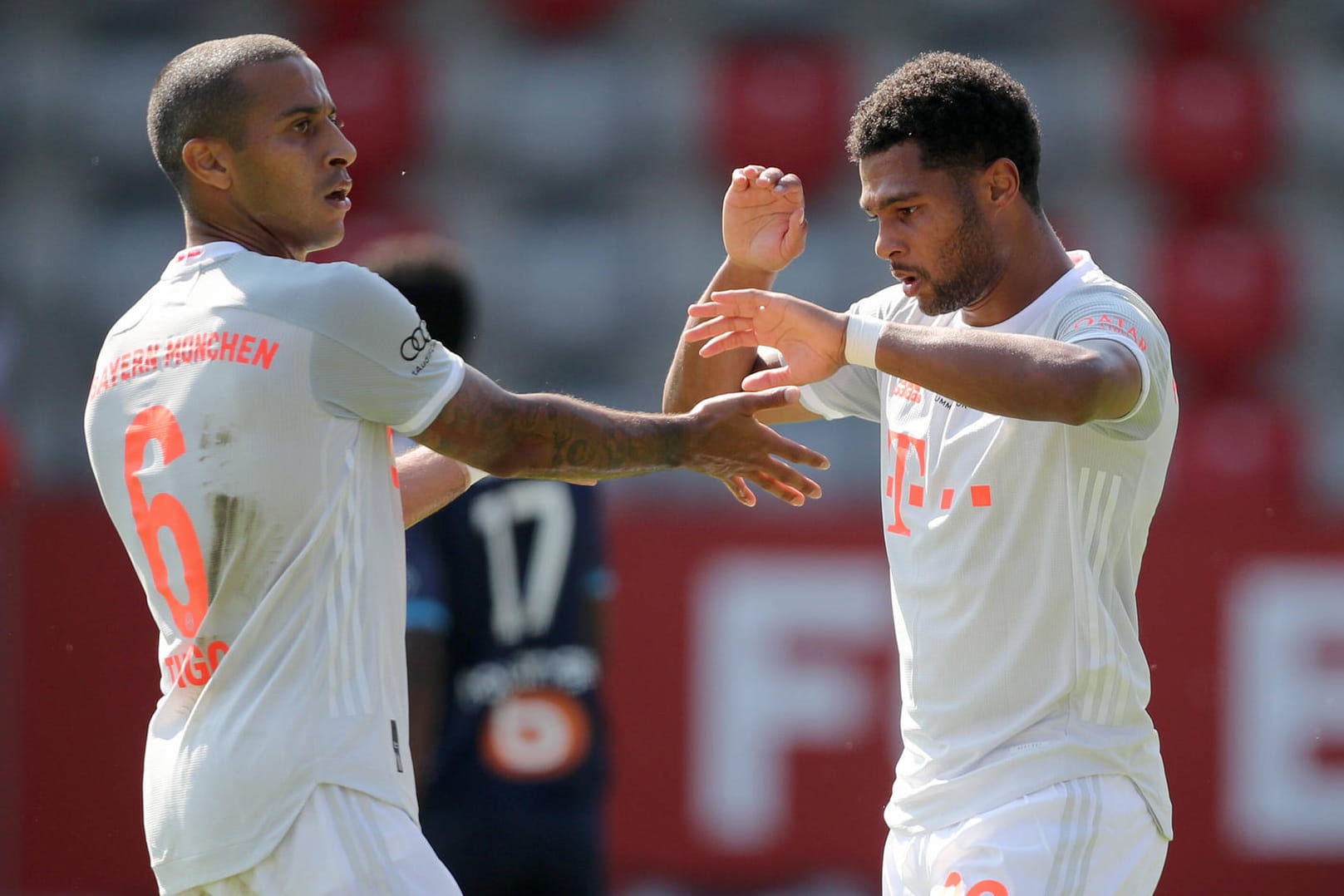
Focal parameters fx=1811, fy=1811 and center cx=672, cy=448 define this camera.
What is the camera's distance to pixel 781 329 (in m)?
3.44

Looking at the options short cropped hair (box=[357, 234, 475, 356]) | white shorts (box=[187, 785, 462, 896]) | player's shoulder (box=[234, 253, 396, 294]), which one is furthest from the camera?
short cropped hair (box=[357, 234, 475, 356])

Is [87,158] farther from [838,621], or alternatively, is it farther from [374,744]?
[374,744]

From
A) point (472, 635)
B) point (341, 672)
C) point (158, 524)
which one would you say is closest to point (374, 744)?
point (341, 672)

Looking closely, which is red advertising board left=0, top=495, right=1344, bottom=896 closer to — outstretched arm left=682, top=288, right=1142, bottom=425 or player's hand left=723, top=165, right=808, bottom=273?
player's hand left=723, top=165, right=808, bottom=273

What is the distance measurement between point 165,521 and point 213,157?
67cm

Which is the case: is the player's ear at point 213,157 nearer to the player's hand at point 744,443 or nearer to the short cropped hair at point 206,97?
the short cropped hair at point 206,97

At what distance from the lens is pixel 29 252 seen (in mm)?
9844

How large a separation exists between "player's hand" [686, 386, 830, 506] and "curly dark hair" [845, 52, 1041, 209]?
0.58 m

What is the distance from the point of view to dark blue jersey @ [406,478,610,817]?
4816 millimetres

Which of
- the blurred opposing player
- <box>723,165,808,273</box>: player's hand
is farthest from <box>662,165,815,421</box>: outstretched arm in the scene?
the blurred opposing player

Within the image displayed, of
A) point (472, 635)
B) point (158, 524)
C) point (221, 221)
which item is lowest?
point (472, 635)

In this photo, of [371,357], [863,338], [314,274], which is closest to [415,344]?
[371,357]

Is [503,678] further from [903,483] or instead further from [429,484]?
[903,483]

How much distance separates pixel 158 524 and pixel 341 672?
411 millimetres
